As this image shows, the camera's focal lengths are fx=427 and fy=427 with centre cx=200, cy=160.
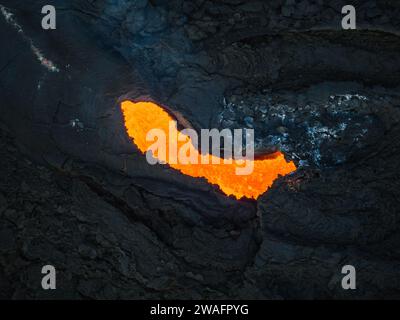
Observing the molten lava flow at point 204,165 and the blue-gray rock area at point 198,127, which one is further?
the molten lava flow at point 204,165

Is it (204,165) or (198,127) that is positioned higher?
(198,127)

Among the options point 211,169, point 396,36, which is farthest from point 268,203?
point 396,36

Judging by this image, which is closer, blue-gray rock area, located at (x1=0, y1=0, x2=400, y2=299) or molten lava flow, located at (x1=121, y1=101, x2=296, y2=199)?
blue-gray rock area, located at (x1=0, y1=0, x2=400, y2=299)

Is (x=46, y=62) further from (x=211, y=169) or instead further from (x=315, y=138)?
(x=315, y=138)

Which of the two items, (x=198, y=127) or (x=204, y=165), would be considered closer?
(x=198, y=127)
